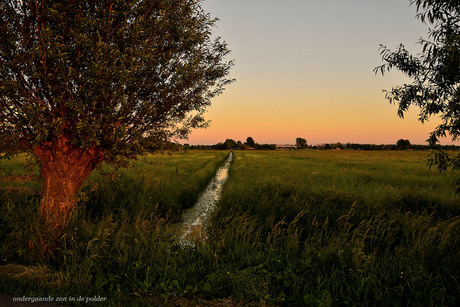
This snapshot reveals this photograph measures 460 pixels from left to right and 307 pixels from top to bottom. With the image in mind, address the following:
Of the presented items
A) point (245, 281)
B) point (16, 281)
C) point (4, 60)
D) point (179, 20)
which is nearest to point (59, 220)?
point (16, 281)

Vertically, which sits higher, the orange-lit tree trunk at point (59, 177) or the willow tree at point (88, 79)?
the willow tree at point (88, 79)

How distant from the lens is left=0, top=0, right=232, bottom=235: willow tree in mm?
5094

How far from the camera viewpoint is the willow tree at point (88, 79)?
509 centimetres

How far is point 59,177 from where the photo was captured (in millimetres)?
6234

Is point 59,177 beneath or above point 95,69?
beneath

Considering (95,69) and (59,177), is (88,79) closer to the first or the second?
(95,69)

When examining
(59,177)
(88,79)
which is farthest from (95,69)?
(59,177)

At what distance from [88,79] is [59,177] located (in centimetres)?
279

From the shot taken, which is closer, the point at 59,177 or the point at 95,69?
the point at 95,69

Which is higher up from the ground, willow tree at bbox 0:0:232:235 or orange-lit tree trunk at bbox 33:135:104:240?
willow tree at bbox 0:0:232:235

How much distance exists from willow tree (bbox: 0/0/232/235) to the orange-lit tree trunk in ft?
0.07

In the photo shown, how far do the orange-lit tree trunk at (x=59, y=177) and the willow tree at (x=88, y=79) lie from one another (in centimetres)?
2

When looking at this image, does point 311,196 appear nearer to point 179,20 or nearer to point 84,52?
point 179,20

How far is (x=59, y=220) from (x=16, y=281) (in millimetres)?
1898
